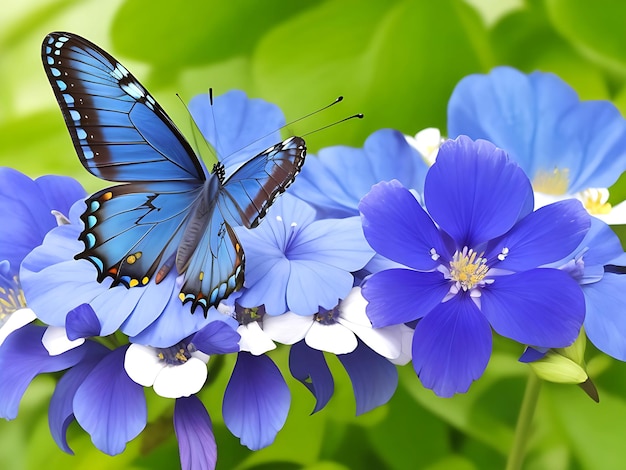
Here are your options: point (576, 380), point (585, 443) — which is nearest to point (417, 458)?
point (585, 443)

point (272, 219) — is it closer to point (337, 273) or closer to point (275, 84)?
point (337, 273)

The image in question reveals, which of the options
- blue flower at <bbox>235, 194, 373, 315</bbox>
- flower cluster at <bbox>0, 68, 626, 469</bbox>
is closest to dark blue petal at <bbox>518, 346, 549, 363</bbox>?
flower cluster at <bbox>0, 68, 626, 469</bbox>

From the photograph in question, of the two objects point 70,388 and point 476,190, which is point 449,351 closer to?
point 476,190

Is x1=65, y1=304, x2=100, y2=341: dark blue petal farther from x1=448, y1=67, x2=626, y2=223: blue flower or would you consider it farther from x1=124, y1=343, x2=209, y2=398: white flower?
x1=448, y1=67, x2=626, y2=223: blue flower

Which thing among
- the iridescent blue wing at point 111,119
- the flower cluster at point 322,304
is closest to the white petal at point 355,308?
the flower cluster at point 322,304

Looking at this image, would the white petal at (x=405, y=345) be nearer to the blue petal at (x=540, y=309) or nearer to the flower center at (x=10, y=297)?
the blue petal at (x=540, y=309)

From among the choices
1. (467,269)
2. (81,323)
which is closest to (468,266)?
(467,269)
